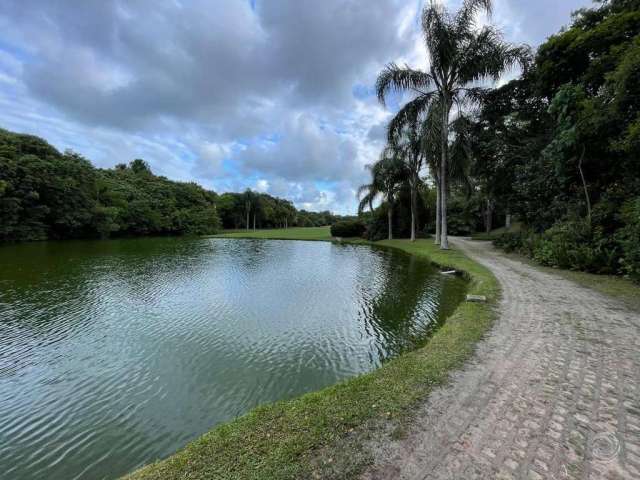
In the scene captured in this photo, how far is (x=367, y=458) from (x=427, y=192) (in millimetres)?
32469

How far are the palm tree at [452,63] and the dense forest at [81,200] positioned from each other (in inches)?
1505

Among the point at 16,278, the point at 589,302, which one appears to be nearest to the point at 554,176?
the point at 589,302

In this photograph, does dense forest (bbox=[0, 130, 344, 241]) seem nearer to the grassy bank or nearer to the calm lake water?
the calm lake water

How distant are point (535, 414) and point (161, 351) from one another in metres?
6.20

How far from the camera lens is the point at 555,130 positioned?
1392cm

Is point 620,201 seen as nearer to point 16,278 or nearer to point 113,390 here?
point 113,390

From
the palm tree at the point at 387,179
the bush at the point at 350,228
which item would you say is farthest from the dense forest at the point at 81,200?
the palm tree at the point at 387,179

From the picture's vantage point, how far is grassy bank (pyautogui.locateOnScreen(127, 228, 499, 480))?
2293mm

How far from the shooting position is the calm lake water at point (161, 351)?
345 centimetres

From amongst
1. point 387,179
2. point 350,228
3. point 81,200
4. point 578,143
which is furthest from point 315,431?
point 81,200

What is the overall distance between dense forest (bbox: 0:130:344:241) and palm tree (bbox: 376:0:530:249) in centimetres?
3822

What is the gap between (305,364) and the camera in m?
5.21

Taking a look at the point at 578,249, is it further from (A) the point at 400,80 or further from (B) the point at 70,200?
(B) the point at 70,200

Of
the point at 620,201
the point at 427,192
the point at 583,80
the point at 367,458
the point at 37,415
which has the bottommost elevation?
the point at 37,415
